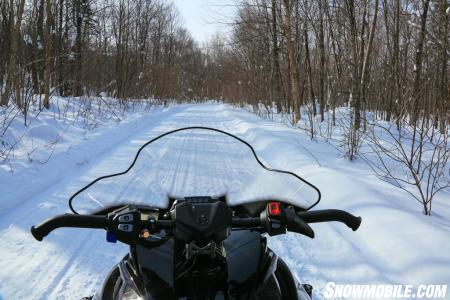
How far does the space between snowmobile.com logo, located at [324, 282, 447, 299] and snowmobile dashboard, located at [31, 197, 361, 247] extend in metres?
1.40

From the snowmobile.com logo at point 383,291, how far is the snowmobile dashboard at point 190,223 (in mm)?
1397

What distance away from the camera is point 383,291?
Result: 8.74 ft

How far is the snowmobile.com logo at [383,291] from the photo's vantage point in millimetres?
2457

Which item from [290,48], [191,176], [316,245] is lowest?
[316,245]

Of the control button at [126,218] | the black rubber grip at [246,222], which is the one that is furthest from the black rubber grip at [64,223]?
the black rubber grip at [246,222]

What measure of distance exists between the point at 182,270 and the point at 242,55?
2651 cm

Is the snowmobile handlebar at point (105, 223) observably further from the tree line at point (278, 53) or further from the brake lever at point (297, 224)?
the tree line at point (278, 53)

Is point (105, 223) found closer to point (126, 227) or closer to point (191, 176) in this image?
point (126, 227)

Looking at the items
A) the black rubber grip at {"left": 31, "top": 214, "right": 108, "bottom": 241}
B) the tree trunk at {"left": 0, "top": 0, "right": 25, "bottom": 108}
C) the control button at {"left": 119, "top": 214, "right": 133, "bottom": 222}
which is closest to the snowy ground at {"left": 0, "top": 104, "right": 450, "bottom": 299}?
the black rubber grip at {"left": 31, "top": 214, "right": 108, "bottom": 241}

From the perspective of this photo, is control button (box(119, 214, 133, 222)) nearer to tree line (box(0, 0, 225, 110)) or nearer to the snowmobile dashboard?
the snowmobile dashboard

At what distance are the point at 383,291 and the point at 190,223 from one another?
6.65 ft

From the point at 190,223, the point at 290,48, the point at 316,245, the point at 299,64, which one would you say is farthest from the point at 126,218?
the point at 299,64

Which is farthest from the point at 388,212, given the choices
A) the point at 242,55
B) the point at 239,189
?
the point at 242,55

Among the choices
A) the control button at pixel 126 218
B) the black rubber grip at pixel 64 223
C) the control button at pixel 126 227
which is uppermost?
the control button at pixel 126 218
